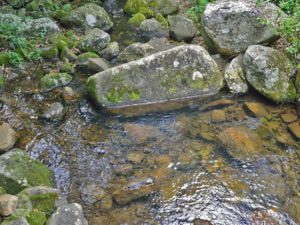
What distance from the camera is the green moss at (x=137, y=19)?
1009 cm

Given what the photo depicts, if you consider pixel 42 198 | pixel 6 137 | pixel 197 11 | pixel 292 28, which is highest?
pixel 292 28

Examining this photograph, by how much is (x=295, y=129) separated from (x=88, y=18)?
20.4 feet

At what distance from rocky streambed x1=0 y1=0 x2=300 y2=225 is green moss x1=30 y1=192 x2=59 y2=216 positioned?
0.01 m

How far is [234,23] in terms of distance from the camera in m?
7.37

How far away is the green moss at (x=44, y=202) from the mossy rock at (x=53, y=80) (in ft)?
10.2

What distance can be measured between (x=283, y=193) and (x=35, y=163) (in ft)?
11.0

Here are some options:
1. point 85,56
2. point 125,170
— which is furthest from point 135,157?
point 85,56

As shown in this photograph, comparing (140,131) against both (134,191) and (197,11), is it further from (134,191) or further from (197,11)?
(197,11)

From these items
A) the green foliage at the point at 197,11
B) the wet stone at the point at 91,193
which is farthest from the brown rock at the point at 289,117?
the green foliage at the point at 197,11

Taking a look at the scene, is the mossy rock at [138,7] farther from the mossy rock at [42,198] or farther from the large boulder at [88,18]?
the mossy rock at [42,198]

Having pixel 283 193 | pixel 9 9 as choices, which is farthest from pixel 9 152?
pixel 9 9

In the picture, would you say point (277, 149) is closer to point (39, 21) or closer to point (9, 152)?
point (9, 152)

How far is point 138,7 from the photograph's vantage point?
10844 mm

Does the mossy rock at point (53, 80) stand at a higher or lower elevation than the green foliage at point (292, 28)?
lower
